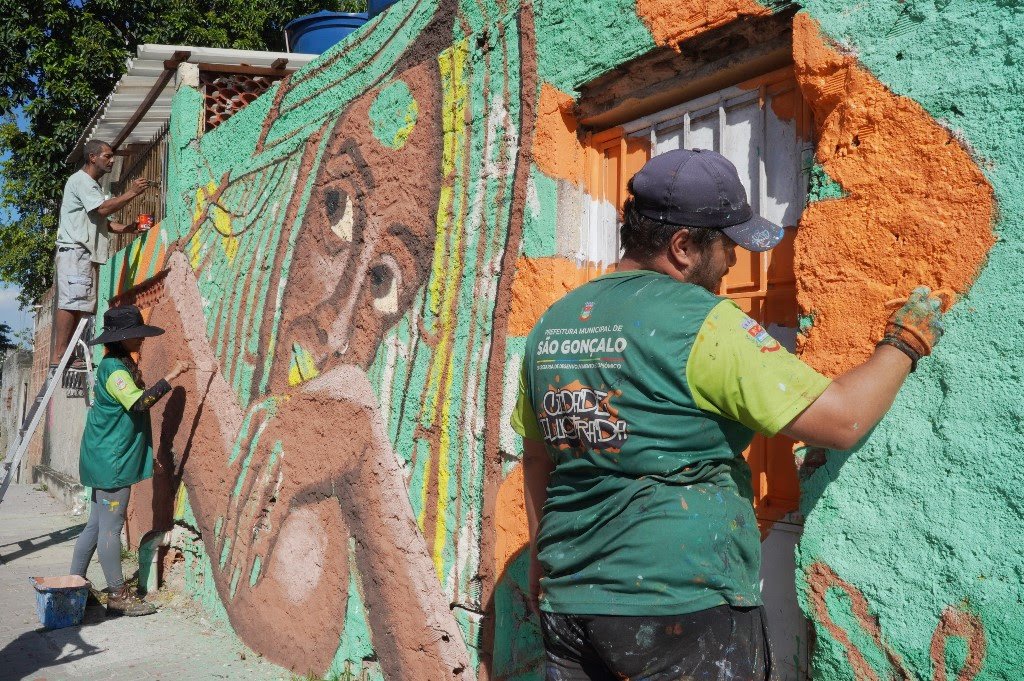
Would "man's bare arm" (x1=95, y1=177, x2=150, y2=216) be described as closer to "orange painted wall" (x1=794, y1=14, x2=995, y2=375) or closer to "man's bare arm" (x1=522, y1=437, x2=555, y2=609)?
"man's bare arm" (x1=522, y1=437, x2=555, y2=609)

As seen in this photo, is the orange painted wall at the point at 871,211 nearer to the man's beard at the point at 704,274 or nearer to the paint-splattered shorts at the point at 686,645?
the man's beard at the point at 704,274

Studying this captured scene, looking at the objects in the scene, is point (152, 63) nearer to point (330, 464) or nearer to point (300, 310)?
point (300, 310)

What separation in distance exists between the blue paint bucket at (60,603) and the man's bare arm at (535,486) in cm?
408

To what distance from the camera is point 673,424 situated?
5.71 feet

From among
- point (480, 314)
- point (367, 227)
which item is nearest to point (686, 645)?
point (480, 314)

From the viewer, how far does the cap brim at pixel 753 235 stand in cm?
183

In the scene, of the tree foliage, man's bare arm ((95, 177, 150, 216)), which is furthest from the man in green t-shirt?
the tree foliage

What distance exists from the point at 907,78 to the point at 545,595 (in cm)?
146

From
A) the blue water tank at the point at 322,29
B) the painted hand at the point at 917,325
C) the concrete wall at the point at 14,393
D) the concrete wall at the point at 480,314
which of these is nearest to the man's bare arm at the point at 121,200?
the concrete wall at the point at 480,314

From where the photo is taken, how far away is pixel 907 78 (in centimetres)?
201

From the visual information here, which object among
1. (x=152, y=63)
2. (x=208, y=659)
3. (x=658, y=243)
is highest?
(x=152, y=63)

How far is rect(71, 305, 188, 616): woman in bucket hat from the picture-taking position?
5367 mm

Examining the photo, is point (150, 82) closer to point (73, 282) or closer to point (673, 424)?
point (73, 282)

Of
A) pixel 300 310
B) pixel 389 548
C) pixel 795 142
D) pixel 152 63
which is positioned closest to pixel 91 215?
pixel 152 63
